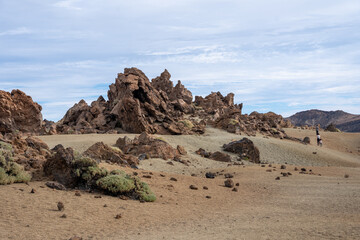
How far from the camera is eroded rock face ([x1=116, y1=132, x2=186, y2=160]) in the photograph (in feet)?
68.8

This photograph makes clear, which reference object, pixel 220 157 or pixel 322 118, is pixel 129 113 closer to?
pixel 220 157

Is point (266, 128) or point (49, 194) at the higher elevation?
point (266, 128)

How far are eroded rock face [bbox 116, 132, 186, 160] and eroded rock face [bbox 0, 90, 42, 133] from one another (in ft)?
24.0

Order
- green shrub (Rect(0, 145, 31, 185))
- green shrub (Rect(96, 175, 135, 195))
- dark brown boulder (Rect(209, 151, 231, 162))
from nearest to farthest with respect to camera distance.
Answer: green shrub (Rect(0, 145, 31, 185)) < green shrub (Rect(96, 175, 135, 195)) < dark brown boulder (Rect(209, 151, 231, 162))

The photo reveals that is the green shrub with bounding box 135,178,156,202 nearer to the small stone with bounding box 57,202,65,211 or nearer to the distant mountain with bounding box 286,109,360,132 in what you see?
the small stone with bounding box 57,202,65,211

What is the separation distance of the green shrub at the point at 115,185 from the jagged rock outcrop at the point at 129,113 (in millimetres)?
18315

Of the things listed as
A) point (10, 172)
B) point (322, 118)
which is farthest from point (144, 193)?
point (322, 118)

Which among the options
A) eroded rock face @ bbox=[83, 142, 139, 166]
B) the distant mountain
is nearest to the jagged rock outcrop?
eroded rock face @ bbox=[83, 142, 139, 166]

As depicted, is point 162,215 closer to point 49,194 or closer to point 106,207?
point 106,207

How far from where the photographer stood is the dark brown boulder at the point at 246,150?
2598 cm

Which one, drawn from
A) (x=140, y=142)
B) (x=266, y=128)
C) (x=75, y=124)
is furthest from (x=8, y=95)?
(x=266, y=128)

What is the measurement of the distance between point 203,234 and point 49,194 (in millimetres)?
5112

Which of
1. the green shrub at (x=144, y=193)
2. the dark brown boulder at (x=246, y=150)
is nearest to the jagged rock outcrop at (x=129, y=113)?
the dark brown boulder at (x=246, y=150)

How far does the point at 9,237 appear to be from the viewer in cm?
729
